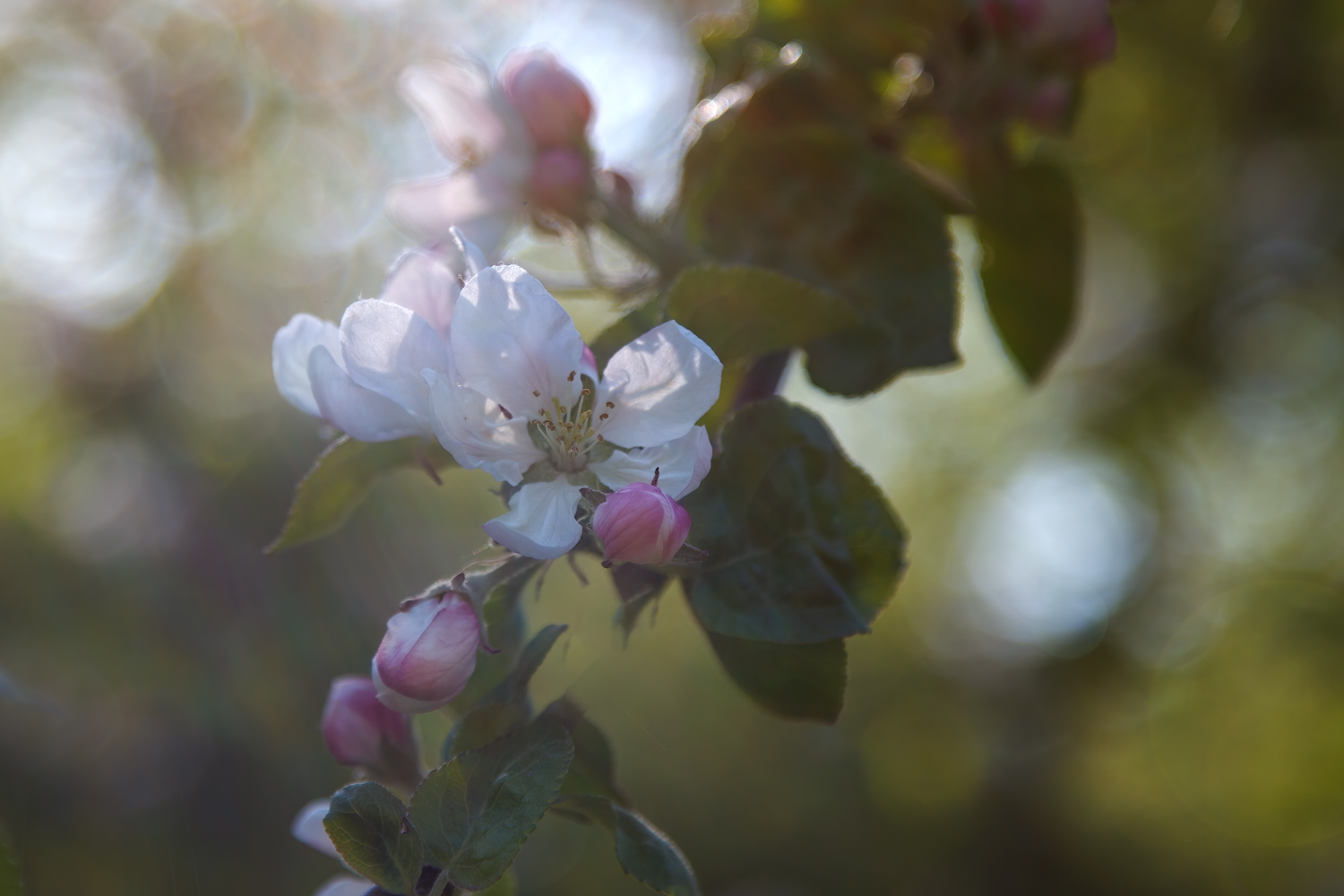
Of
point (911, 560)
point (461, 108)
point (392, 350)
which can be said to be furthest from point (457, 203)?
point (911, 560)

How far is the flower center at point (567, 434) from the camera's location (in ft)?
2.51

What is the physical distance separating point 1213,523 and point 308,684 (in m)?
6.81

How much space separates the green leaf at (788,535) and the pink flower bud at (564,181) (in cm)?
48

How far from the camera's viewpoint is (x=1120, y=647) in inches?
297

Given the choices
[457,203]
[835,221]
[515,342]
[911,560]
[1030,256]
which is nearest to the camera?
[515,342]

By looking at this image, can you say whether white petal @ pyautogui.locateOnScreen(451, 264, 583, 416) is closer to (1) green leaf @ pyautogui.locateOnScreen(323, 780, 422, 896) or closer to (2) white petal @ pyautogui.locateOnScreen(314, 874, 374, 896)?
(1) green leaf @ pyautogui.locateOnScreen(323, 780, 422, 896)

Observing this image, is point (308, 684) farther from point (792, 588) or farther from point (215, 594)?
point (792, 588)

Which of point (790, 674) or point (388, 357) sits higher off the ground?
point (388, 357)

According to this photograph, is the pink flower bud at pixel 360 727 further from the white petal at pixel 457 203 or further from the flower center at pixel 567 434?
the white petal at pixel 457 203

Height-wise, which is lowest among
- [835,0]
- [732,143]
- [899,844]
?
[899,844]

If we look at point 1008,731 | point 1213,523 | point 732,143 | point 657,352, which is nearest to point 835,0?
point 732,143

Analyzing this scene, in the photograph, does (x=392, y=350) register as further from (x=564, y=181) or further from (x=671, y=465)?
(x=564, y=181)

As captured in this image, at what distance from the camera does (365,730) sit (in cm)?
82

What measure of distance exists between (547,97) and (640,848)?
2.83 ft
